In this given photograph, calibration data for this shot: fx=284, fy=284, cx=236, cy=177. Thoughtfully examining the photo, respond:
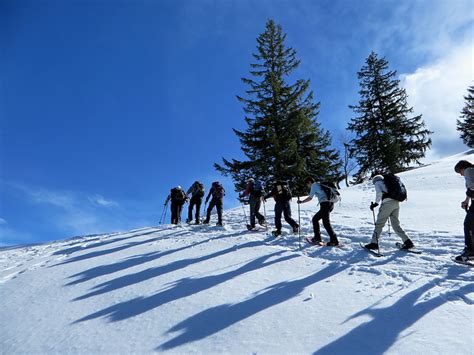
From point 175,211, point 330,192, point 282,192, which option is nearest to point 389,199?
point 330,192

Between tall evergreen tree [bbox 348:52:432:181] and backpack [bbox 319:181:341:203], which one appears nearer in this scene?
backpack [bbox 319:181:341:203]

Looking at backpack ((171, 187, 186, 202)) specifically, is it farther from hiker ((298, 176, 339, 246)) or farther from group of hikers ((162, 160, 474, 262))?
hiker ((298, 176, 339, 246))

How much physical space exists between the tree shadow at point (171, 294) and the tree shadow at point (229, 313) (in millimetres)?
827

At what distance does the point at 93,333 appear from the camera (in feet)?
12.4

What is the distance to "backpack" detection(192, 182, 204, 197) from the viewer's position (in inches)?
495

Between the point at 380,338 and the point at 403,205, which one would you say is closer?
the point at 380,338

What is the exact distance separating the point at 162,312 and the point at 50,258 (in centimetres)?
654

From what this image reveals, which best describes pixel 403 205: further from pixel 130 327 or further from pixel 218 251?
pixel 130 327

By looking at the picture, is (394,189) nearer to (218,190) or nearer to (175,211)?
(218,190)

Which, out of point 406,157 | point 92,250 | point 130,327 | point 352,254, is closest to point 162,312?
point 130,327

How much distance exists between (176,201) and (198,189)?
1.81 m

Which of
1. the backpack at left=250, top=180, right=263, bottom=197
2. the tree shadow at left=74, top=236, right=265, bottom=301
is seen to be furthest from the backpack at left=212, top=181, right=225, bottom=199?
the tree shadow at left=74, top=236, right=265, bottom=301

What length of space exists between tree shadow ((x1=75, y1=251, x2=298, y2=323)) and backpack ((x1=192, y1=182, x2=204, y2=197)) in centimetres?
667

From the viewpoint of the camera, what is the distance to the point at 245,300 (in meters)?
4.44
